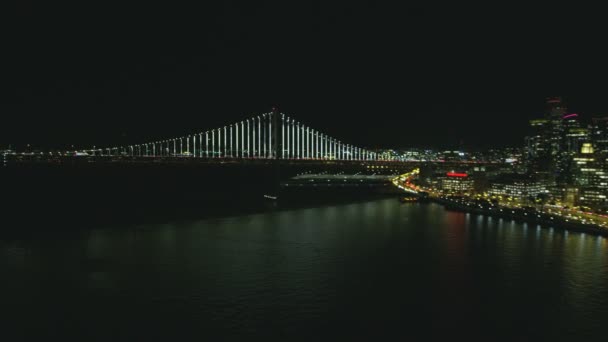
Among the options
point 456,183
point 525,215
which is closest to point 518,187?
point 456,183

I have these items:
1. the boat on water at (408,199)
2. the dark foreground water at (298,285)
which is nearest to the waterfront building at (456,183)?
the boat on water at (408,199)

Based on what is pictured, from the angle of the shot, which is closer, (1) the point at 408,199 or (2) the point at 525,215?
(2) the point at 525,215

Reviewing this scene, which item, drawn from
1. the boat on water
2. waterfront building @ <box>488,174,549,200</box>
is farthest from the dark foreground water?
waterfront building @ <box>488,174,549,200</box>

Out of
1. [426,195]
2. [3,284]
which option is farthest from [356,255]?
[426,195]

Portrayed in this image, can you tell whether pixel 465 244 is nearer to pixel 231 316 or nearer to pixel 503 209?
pixel 231 316

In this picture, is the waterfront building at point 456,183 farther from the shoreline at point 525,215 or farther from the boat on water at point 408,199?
the shoreline at point 525,215

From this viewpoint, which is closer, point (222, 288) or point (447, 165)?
point (222, 288)

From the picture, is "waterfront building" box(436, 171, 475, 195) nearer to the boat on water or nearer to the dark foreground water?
the boat on water

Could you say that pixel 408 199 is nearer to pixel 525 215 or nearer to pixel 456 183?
pixel 525 215
